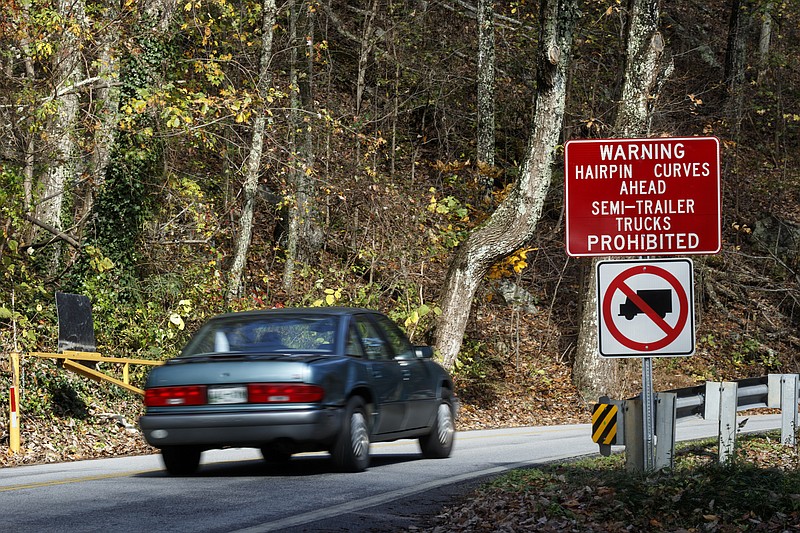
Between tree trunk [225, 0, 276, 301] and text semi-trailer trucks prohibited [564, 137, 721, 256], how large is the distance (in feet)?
45.0

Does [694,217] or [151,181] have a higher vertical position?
[151,181]

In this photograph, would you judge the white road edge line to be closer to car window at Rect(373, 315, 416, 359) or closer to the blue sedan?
the blue sedan

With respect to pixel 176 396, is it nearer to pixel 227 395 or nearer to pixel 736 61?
pixel 227 395

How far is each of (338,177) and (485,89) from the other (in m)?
4.21

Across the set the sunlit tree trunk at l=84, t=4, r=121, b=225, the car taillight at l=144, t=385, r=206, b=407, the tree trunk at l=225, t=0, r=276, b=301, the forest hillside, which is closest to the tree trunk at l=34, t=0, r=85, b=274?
the forest hillside

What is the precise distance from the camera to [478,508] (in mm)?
8953

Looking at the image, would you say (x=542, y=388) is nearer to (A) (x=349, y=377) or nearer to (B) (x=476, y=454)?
(B) (x=476, y=454)

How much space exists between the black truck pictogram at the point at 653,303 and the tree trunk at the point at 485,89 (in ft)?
62.8

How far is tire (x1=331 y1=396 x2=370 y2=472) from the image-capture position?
11.1 m

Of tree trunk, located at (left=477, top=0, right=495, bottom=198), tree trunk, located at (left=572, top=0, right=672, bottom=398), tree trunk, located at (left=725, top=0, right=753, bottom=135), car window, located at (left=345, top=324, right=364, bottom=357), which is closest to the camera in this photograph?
car window, located at (left=345, top=324, right=364, bottom=357)

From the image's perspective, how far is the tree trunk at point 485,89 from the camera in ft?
94.0

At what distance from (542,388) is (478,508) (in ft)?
59.6

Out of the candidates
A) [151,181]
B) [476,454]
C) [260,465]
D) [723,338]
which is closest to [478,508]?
[260,465]

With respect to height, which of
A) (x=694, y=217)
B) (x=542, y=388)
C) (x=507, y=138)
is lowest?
(x=542, y=388)
